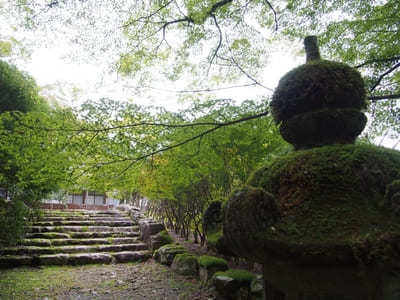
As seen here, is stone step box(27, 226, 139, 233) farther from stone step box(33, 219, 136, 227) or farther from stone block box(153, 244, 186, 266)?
stone block box(153, 244, 186, 266)

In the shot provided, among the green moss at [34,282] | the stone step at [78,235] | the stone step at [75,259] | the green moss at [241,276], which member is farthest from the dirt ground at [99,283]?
the stone step at [78,235]

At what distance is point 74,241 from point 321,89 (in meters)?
9.55

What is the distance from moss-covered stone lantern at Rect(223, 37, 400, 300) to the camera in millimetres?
1219

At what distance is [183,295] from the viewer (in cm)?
492

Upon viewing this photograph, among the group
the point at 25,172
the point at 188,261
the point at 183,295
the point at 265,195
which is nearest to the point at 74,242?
the point at 188,261

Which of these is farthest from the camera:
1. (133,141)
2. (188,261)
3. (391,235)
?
(188,261)

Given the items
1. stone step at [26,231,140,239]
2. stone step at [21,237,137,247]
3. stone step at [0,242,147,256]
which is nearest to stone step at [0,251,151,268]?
stone step at [0,242,147,256]

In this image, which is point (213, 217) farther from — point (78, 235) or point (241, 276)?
point (78, 235)

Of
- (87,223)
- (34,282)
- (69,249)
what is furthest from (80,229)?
(34,282)

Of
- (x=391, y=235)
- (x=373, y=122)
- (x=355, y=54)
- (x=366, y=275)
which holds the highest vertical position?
(x=355, y=54)

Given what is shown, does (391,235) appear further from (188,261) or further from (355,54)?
(188,261)

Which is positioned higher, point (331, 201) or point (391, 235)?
point (331, 201)

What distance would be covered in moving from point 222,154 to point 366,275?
4.12m

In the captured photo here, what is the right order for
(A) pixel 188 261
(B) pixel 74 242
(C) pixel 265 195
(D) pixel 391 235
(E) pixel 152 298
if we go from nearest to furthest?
(D) pixel 391 235 < (C) pixel 265 195 < (E) pixel 152 298 < (A) pixel 188 261 < (B) pixel 74 242
